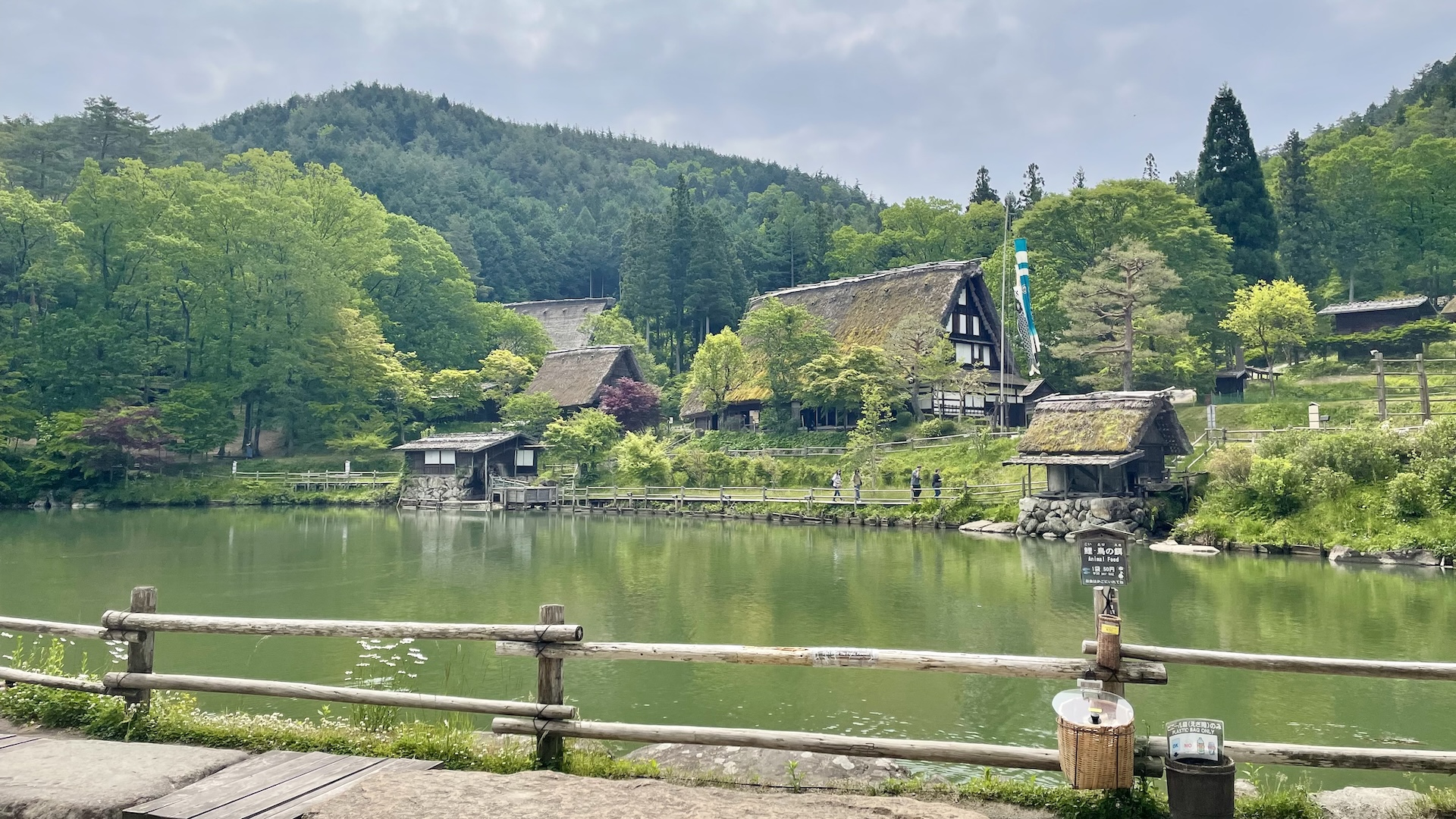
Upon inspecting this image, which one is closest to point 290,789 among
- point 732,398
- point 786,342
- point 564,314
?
point 786,342

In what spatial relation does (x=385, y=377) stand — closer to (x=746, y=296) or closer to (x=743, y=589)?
(x=746, y=296)

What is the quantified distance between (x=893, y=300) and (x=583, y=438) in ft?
50.5

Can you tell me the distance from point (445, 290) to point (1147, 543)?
137ft

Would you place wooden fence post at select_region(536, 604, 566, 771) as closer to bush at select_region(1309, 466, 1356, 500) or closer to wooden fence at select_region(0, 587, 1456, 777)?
wooden fence at select_region(0, 587, 1456, 777)

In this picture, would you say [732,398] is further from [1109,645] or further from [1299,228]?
[1109,645]

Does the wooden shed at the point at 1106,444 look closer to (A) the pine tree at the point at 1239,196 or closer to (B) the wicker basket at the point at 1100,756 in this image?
(A) the pine tree at the point at 1239,196

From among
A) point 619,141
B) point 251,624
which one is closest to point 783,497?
point 251,624

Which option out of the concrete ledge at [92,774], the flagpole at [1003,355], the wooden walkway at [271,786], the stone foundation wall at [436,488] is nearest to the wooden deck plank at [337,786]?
the wooden walkway at [271,786]

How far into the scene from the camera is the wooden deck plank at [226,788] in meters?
3.94

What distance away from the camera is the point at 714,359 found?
40.7m

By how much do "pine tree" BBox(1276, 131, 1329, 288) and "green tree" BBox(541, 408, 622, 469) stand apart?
3330 centimetres

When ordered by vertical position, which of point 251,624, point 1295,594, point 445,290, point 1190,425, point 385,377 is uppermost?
point 445,290

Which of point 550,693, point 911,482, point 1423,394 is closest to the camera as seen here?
point 550,693

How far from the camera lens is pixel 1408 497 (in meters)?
18.2
